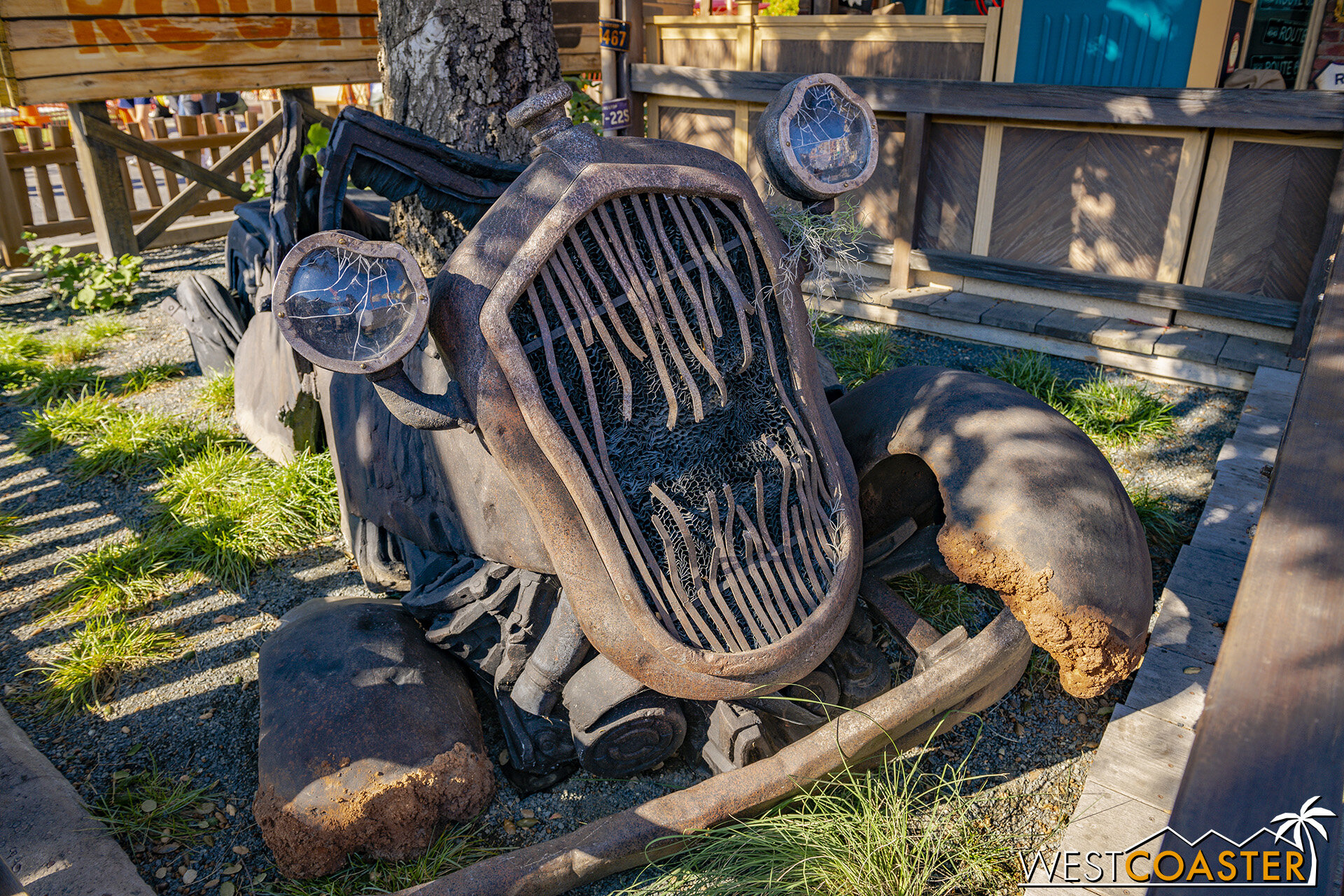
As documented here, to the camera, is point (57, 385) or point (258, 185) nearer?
point (57, 385)

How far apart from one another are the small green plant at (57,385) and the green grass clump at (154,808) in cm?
298

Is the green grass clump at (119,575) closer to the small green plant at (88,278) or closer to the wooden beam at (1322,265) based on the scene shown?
the small green plant at (88,278)

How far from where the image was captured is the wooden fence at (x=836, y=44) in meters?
Answer: 5.12

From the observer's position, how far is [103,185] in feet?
20.2

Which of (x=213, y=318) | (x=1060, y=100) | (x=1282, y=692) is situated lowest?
(x=213, y=318)

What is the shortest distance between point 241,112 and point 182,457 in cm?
1047

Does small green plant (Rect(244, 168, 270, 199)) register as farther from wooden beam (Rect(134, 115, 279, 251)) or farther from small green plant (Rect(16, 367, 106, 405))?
small green plant (Rect(16, 367, 106, 405))

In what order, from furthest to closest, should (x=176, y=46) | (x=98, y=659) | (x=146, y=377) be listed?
(x=176, y=46) → (x=146, y=377) → (x=98, y=659)

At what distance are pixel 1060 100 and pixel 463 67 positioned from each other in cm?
326

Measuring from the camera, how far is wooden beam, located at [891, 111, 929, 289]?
5293 mm

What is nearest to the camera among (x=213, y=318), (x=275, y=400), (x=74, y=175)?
(x=275, y=400)

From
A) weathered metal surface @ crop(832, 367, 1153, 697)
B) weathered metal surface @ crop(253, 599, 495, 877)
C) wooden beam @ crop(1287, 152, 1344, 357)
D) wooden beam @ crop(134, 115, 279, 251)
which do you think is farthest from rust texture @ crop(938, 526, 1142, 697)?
wooden beam @ crop(134, 115, 279, 251)

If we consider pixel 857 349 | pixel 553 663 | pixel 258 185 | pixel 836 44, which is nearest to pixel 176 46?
pixel 258 185

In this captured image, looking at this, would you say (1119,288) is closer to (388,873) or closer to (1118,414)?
(1118,414)
